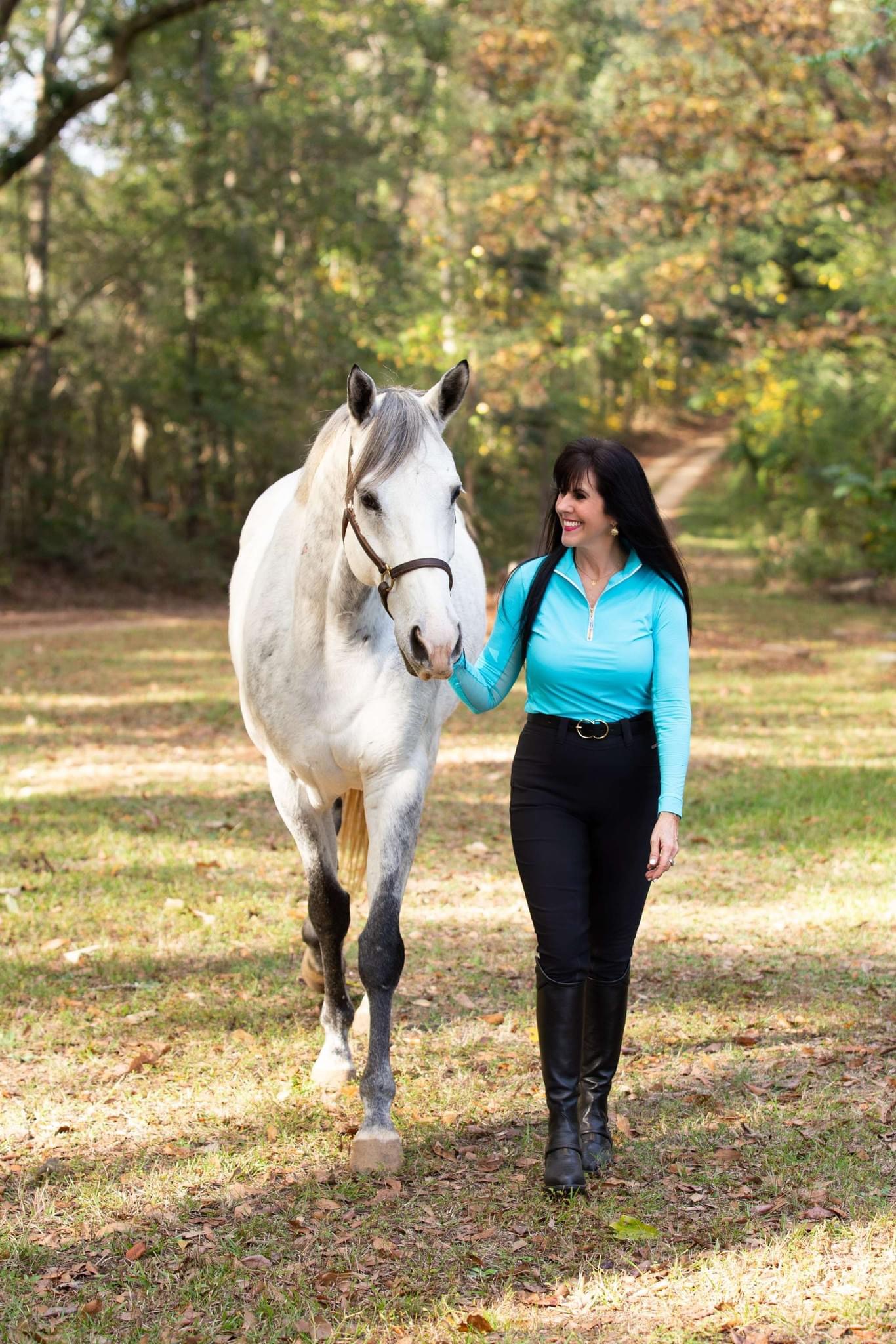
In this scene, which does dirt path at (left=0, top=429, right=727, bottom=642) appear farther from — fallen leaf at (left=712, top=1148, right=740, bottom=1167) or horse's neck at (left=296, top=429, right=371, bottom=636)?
fallen leaf at (left=712, top=1148, right=740, bottom=1167)

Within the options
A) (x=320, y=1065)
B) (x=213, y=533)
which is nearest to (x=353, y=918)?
(x=320, y=1065)

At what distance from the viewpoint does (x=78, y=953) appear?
18.2ft

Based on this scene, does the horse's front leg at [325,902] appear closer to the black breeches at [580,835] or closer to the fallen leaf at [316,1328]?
the black breeches at [580,835]

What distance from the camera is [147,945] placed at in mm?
5695

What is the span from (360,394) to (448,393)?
26 cm

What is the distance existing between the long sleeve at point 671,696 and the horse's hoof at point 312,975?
2.00 meters

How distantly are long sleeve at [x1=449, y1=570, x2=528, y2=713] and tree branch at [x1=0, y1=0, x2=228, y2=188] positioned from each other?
1630cm

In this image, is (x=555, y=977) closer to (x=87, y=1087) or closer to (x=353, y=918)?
(x=87, y=1087)

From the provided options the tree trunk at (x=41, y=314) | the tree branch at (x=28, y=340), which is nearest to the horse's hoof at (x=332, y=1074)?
the tree branch at (x=28, y=340)

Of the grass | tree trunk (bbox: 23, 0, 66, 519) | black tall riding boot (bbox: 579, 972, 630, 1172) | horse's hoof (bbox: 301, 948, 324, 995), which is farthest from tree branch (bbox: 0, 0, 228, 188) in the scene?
black tall riding boot (bbox: 579, 972, 630, 1172)

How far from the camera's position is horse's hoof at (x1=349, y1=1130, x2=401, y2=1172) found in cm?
379

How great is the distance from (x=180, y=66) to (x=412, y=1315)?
898 inches

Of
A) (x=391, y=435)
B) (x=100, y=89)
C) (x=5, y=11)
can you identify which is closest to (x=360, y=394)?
(x=391, y=435)

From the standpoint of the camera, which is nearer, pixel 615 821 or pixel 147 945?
pixel 615 821
